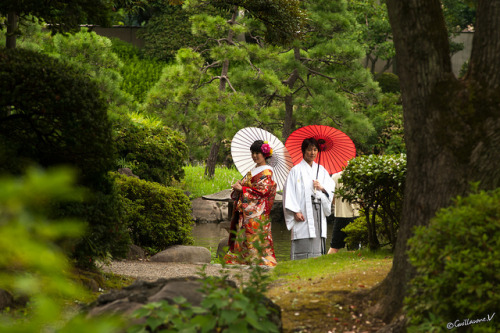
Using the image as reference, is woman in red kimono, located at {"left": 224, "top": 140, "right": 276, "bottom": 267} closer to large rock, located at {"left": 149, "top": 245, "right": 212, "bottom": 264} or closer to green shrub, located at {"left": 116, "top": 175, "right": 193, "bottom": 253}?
large rock, located at {"left": 149, "top": 245, "right": 212, "bottom": 264}

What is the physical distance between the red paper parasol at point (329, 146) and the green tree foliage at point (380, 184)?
1.99m

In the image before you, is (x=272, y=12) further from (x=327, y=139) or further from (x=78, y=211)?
(x=78, y=211)

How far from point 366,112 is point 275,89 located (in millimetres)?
6355

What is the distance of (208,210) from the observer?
16031mm

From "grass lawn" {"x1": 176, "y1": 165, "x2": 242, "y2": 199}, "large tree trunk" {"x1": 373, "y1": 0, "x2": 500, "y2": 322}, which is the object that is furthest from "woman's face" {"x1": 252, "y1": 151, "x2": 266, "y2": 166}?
"grass lawn" {"x1": 176, "y1": 165, "x2": 242, "y2": 199}

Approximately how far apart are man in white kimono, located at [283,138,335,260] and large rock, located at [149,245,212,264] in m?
1.35

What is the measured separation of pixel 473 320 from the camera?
3.38 m

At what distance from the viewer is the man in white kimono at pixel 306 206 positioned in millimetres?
7918

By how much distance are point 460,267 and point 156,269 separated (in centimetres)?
476

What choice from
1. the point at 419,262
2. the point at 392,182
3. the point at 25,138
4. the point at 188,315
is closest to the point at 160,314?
the point at 188,315

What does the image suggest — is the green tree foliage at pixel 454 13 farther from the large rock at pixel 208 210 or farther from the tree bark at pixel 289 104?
the large rock at pixel 208 210

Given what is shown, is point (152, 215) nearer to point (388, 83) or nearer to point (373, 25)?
point (373, 25)

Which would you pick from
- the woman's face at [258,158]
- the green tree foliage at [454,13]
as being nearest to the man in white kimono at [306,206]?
the woman's face at [258,158]

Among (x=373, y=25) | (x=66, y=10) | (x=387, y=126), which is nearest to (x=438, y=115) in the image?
(x=66, y=10)
